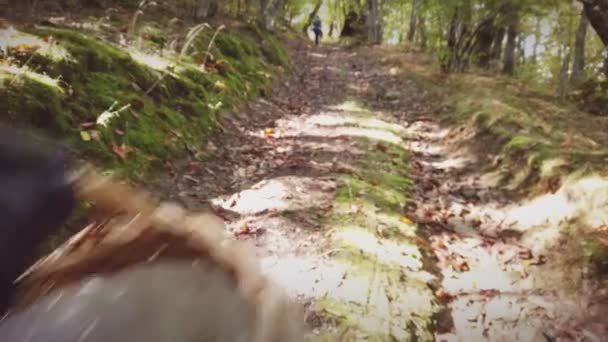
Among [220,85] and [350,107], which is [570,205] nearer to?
[220,85]

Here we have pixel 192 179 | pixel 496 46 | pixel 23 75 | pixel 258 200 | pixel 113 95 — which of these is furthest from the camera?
pixel 496 46

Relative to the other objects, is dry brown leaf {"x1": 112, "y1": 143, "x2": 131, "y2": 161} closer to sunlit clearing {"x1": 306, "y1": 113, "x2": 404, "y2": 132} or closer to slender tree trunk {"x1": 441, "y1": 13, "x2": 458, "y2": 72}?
sunlit clearing {"x1": 306, "y1": 113, "x2": 404, "y2": 132}

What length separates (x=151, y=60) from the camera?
5902mm

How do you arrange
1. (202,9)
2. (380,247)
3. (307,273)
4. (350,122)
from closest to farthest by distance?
(307,273) → (380,247) → (350,122) → (202,9)

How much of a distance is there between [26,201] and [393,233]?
305 cm

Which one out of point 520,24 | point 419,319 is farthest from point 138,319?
point 520,24

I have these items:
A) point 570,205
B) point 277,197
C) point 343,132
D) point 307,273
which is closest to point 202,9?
point 343,132

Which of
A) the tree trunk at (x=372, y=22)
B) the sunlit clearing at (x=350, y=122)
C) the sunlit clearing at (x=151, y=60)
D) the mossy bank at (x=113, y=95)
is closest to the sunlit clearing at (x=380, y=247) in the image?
the mossy bank at (x=113, y=95)

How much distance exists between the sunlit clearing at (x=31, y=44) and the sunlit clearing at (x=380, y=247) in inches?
121

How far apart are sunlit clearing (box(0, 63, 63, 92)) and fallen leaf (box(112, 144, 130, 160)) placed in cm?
67

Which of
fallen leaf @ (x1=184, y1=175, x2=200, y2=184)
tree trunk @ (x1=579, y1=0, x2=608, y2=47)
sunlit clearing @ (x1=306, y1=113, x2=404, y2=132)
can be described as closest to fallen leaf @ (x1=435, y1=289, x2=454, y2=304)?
fallen leaf @ (x1=184, y1=175, x2=200, y2=184)

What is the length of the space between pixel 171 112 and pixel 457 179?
3509mm

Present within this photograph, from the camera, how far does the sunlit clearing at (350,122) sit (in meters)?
7.14

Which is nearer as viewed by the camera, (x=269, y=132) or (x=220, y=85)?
(x=269, y=132)
